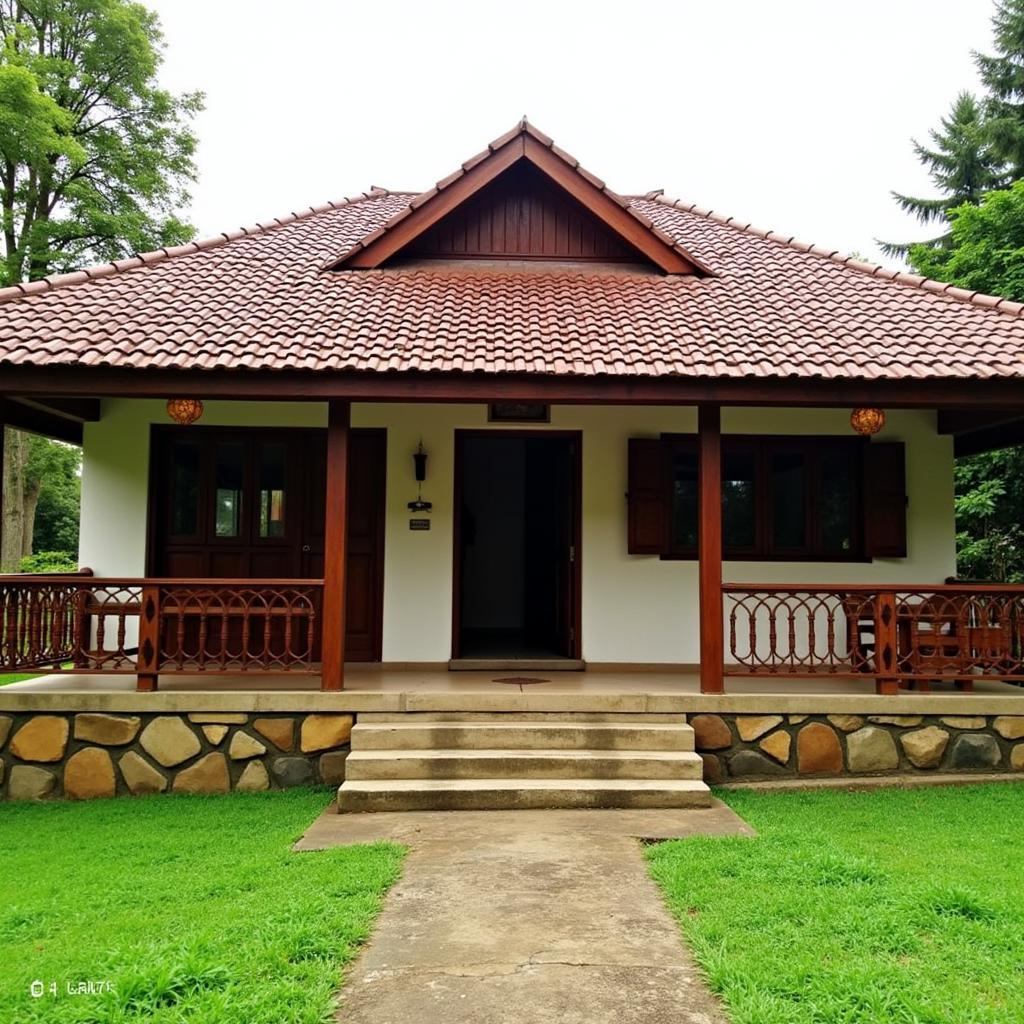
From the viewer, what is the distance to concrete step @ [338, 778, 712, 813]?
5344mm

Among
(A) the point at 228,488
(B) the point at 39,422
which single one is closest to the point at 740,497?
(A) the point at 228,488

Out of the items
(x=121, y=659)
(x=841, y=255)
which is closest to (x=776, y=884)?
(x=121, y=659)

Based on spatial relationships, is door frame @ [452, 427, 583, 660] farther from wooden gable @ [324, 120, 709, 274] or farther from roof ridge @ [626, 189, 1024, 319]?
roof ridge @ [626, 189, 1024, 319]

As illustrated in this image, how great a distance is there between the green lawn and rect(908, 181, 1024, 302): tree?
11776 mm

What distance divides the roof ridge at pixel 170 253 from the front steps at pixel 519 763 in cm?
521

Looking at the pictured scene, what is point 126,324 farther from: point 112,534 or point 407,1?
point 407,1

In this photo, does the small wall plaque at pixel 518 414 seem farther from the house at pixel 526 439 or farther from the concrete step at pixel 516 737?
the concrete step at pixel 516 737

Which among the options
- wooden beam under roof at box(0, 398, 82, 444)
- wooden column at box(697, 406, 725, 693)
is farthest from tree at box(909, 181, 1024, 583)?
wooden beam under roof at box(0, 398, 82, 444)

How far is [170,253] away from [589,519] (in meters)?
5.56

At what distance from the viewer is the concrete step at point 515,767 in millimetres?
5582

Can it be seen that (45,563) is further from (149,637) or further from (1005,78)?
(1005,78)

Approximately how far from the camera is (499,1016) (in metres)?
2.79

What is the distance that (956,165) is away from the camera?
23.1m

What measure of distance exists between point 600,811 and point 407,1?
61.0 feet
